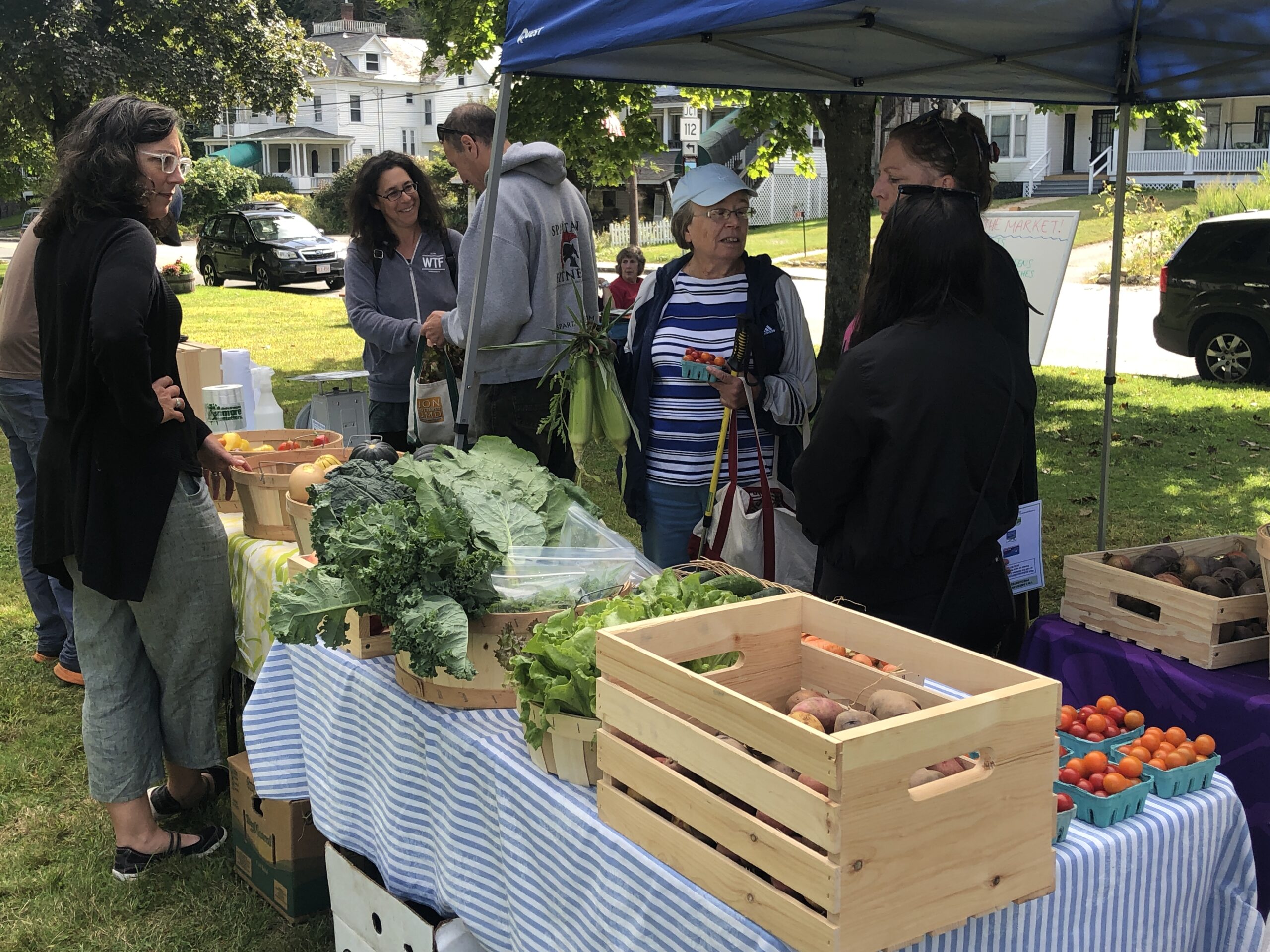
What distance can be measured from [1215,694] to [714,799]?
1.60m

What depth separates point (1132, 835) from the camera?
6.02 ft

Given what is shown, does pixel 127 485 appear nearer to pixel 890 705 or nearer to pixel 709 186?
pixel 709 186

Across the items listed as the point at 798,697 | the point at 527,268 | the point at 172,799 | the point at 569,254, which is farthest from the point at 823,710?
the point at 172,799

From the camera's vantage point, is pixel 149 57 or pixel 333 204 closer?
pixel 149 57

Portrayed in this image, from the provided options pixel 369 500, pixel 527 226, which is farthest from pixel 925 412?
pixel 527 226

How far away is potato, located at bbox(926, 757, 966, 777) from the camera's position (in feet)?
5.16

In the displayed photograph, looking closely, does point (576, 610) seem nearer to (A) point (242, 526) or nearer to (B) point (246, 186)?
(A) point (242, 526)

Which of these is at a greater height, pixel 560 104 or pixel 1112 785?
pixel 560 104

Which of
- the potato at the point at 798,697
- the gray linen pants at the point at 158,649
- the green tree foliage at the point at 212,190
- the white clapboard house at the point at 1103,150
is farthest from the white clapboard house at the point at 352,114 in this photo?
the potato at the point at 798,697

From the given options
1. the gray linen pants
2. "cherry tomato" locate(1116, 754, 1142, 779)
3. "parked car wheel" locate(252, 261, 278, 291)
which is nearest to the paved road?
"parked car wheel" locate(252, 261, 278, 291)

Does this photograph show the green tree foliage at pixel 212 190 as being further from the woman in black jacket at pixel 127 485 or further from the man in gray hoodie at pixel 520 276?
the woman in black jacket at pixel 127 485

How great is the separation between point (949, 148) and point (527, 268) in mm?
1465

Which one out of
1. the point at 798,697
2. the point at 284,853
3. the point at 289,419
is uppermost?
the point at 798,697

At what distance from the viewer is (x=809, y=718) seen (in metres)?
1.72
